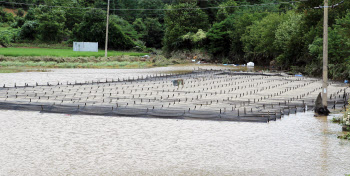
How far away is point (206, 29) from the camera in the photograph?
6278 centimetres

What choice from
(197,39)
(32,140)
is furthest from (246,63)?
(32,140)

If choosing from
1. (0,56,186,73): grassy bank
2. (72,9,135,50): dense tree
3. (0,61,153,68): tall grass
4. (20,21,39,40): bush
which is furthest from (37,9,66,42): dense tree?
(0,61,153,68): tall grass

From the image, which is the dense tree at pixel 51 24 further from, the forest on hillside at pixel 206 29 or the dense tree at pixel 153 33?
the dense tree at pixel 153 33

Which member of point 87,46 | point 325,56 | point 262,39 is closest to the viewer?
point 325,56

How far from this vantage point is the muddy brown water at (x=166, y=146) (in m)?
8.66

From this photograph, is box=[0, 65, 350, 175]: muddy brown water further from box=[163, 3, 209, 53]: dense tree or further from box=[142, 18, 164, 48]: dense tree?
box=[142, 18, 164, 48]: dense tree

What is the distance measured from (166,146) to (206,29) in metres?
53.2

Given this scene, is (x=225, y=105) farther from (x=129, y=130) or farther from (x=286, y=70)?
(x=286, y=70)

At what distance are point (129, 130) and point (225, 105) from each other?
5445mm

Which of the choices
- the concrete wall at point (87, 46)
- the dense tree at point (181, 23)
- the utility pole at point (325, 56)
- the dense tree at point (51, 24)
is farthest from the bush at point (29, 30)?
the utility pole at point (325, 56)

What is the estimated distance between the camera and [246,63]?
54188 mm

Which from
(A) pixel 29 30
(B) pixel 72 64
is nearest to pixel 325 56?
(B) pixel 72 64

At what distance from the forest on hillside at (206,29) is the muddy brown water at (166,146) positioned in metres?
19.5

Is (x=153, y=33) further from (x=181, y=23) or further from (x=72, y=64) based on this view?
(x=72, y=64)
